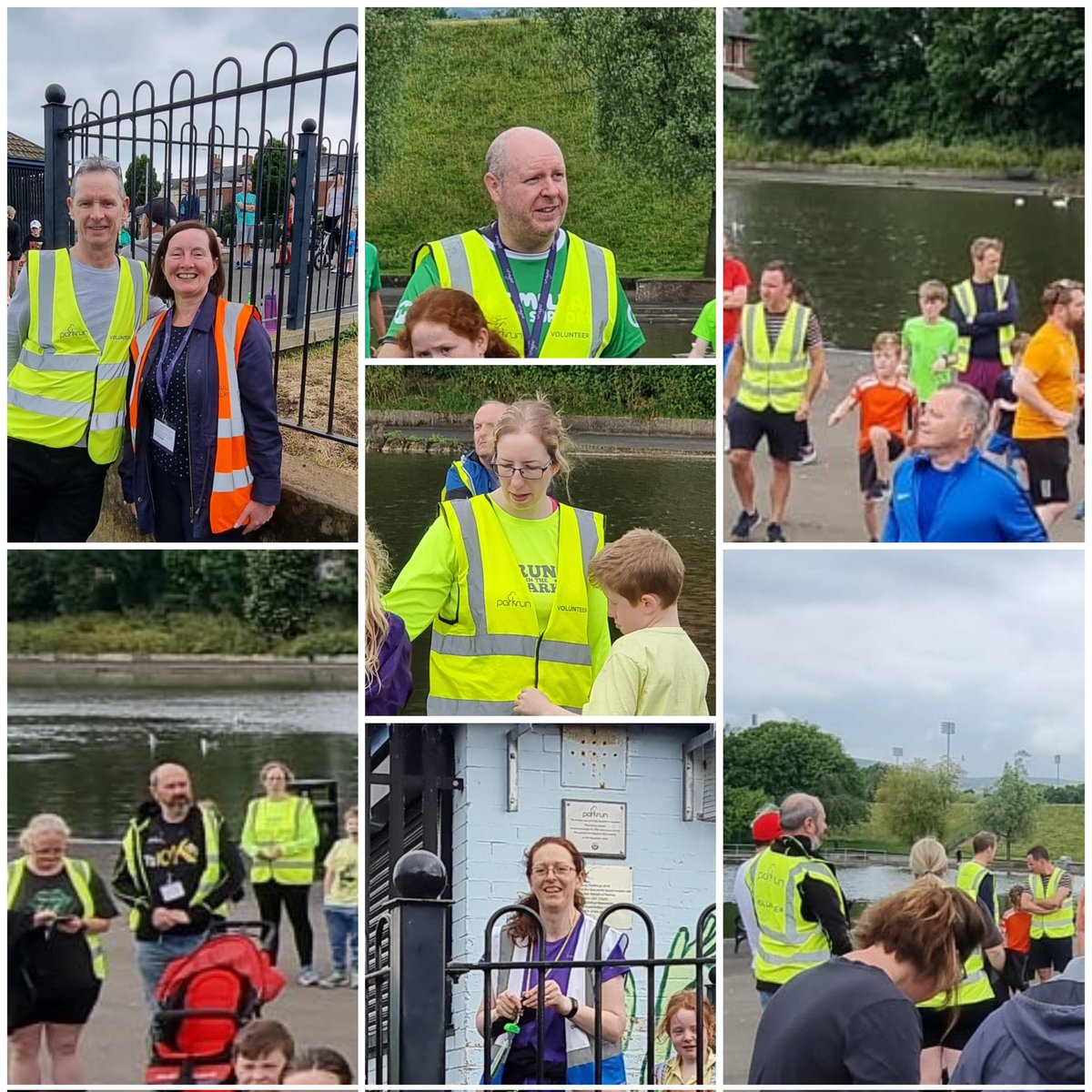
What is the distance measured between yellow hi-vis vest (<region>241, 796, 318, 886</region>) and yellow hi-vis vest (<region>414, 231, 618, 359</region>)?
1.37 meters

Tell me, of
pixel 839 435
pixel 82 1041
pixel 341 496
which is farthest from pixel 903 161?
pixel 82 1041

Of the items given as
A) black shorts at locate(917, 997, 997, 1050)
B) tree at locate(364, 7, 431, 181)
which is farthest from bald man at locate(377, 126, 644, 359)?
black shorts at locate(917, 997, 997, 1050)

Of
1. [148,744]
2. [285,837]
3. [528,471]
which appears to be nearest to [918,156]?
[528,471]

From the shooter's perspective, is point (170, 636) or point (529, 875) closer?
point (529, 875)

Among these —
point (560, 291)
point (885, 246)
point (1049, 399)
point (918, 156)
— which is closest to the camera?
point (560, 291)

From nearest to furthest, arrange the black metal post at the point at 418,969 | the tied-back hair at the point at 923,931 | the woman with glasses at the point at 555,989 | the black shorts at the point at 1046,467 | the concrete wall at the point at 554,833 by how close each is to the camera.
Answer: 1. the tied-back hair at the point at 923,931
2. the black metal post at the point at 418,969
3. the woman with glasses at the point at 555,989
4. the concrete wall at the point at 554,833
5. the black shorts at the point at 1046,467

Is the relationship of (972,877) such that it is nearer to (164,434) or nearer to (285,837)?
(285,837)

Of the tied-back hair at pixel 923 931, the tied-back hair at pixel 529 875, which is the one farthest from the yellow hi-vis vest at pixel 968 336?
the tied-back hair at pixel 529 875

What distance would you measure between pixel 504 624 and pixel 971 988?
1586 millimetres

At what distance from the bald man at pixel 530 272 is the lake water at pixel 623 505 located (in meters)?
0.30

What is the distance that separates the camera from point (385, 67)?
14.1 feet

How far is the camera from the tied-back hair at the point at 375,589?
425cm

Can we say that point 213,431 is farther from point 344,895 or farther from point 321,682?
point 344,895

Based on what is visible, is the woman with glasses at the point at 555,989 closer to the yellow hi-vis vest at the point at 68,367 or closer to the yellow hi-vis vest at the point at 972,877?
the yellow hi-vis vest at the point at 972,877
